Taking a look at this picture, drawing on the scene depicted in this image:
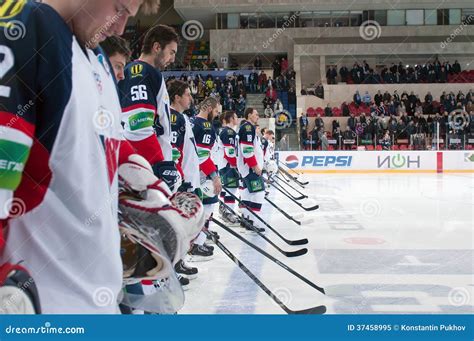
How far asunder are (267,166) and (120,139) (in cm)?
795

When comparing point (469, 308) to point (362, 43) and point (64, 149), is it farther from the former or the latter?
point (362, 43)

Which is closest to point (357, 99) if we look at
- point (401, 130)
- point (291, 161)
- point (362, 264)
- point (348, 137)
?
point (401, 130)

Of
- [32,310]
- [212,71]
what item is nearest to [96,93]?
[32,310]

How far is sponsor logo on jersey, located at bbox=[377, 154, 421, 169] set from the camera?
14.8 m

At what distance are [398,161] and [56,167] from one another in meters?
14.7

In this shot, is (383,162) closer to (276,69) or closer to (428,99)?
(428,99)

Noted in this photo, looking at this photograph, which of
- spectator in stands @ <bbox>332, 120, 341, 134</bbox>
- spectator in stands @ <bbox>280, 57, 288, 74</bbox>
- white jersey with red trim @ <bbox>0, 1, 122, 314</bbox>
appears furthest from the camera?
spectator in stands @ <bbox>280, 57, 288, 74</bbox>

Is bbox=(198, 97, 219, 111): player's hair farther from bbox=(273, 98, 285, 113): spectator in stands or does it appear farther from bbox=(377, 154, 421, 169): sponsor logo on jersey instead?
bbox=(273, 98, 285, 113): spectator in stands

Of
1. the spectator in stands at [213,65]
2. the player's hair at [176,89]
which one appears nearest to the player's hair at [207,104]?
the player's hair at [176,89]

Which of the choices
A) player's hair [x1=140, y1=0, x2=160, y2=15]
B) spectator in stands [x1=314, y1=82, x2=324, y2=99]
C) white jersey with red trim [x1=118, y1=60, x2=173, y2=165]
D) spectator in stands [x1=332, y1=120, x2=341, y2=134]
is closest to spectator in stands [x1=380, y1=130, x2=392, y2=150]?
spectator in stands [x1=332, y1=120, x2=341, y2=134]

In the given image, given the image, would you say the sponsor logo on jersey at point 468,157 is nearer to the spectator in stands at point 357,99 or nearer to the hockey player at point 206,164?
the spectator in stands at point 357,99

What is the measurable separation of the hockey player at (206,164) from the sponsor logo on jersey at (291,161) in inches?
388

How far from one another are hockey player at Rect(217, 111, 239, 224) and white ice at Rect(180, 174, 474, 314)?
671mm

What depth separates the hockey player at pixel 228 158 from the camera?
22.3ft
